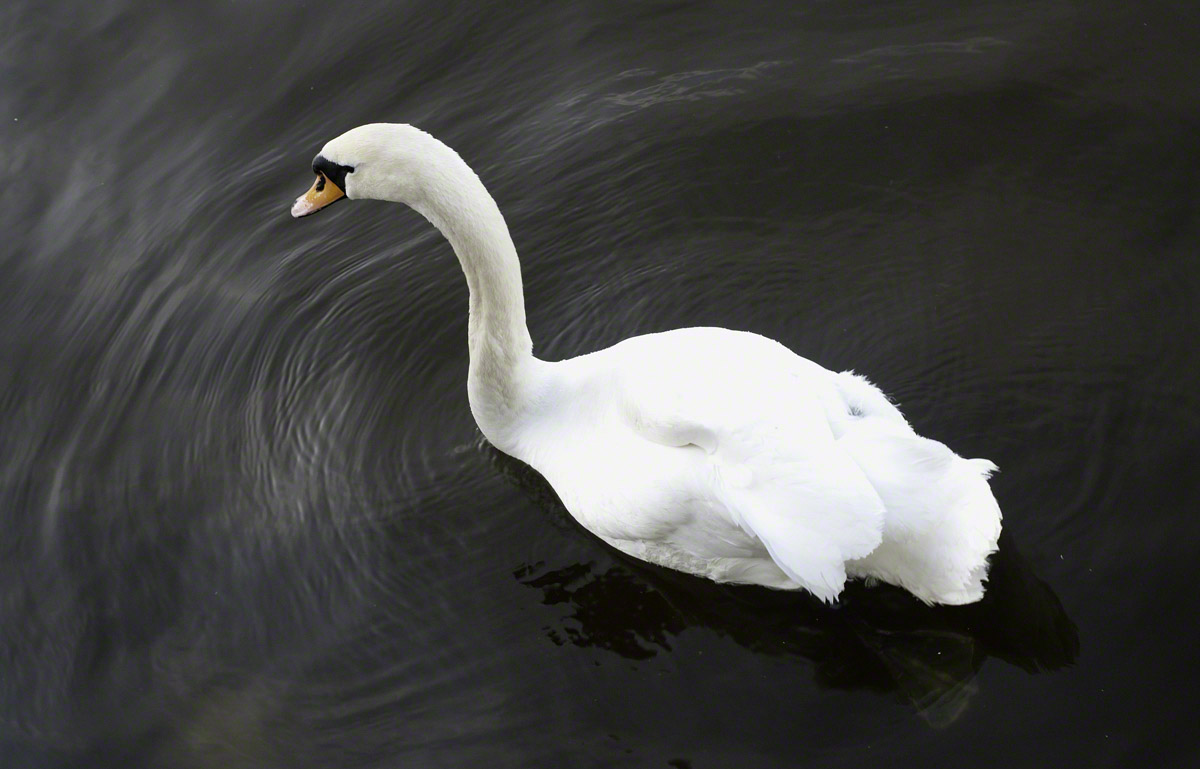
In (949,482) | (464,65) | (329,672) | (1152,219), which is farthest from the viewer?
(464,65)

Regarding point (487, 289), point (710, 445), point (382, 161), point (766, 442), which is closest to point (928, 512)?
point (766, 442)

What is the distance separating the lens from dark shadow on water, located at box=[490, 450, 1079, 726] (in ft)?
17.3

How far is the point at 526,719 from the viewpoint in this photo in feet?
17.8

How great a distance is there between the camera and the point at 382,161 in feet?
17.6

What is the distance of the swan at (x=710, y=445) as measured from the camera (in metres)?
4.92

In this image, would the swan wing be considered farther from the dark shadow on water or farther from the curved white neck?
the curved white neck

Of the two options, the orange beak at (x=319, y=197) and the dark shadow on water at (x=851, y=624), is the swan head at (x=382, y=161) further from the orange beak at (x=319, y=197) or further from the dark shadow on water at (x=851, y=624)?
the dark shadow on water at (x=851, y=624)

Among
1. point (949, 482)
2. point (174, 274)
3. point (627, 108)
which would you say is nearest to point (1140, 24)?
point (627, 108)

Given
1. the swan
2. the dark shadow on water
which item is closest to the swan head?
the swan

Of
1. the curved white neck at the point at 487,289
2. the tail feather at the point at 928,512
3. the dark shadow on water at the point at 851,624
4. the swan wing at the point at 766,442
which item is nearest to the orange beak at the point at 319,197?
the curved white neck at the point at 487,289

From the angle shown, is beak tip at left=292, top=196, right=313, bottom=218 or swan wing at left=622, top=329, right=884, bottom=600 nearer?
swan wing at left=622, top=329, right=884, bottom=600

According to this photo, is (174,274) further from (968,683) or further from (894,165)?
(968,683)

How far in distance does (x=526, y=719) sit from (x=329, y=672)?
1.06 m

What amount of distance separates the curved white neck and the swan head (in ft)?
0.20
